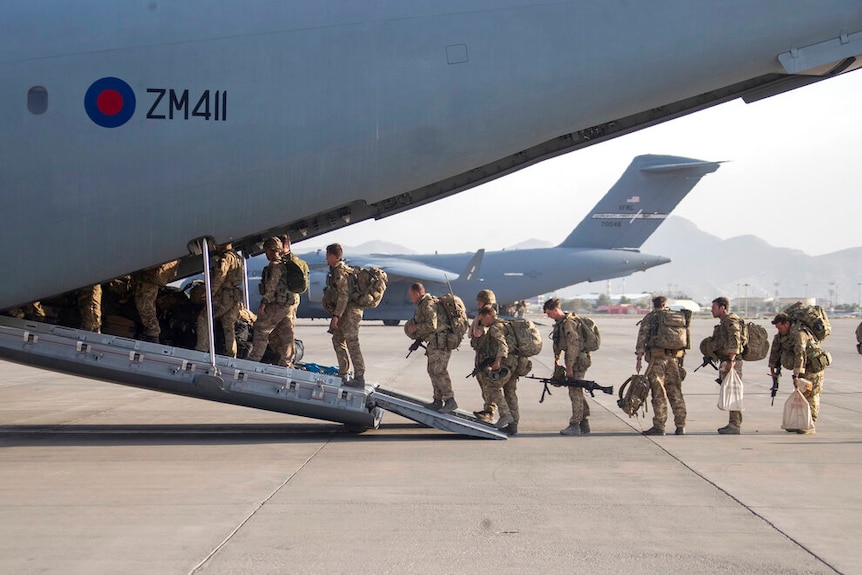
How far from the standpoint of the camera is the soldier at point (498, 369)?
10352mm

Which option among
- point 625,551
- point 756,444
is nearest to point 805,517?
point 625,551

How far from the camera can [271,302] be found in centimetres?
1027

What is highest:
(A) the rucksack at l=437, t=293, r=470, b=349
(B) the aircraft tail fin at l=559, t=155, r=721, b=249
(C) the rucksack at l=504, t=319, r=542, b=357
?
(B) the aircraft tail fin at l=559, t=155, r=721, b=249

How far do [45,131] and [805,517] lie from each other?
302 inches

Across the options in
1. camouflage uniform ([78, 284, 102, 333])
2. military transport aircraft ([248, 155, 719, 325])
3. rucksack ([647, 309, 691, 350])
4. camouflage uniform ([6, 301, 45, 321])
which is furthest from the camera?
military transport aircraft ([248, 155, 719, 325])

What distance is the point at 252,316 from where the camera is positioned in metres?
11.6

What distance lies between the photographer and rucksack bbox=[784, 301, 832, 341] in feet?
36.4

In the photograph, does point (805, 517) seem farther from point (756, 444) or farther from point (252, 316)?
point (252, 316)

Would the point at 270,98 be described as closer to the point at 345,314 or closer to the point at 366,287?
the point at 366,287

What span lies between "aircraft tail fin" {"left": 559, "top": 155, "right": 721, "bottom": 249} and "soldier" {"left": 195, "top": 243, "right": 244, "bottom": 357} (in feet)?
105

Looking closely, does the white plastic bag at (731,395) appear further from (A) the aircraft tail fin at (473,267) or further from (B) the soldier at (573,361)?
(A) the aircraft tail fin at (473,267)

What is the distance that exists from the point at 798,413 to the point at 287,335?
244 inches

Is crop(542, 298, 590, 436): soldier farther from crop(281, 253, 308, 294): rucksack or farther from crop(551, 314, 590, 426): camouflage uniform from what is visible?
crop(281, 253, 308, 294): rucksack

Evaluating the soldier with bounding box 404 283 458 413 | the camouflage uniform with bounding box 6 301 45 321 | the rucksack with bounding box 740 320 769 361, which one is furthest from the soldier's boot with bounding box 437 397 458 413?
the camouflage uniform with bounding box 6 301 45 321
